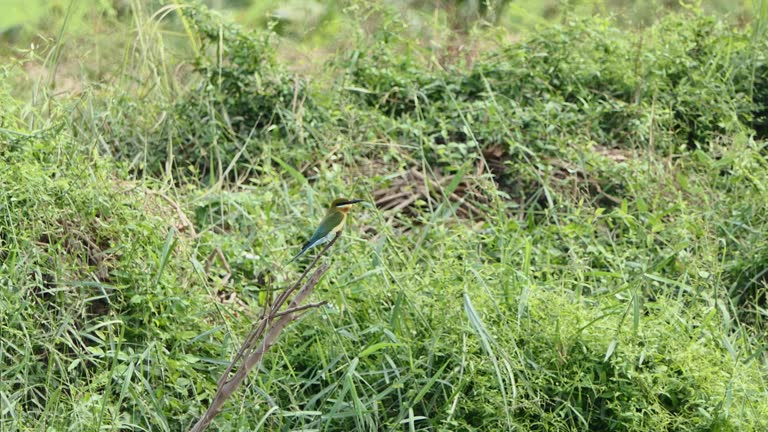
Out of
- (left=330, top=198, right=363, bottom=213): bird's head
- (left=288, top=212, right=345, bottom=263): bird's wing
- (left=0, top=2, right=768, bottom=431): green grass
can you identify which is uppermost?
(left=330, top=198, right=363, bottom=213): bird's head

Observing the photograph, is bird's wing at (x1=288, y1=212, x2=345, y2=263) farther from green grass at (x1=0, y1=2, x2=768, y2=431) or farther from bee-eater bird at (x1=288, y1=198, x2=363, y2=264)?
green grass at (x1=0, y1=2, x2=768, y2=431)

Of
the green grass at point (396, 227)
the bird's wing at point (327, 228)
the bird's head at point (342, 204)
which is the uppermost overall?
the bird's head at point (342, 204)

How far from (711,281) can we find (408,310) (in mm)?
1191

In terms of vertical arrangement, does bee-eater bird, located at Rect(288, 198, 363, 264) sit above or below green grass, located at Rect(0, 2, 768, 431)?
above

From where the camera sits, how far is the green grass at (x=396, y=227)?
3271mm

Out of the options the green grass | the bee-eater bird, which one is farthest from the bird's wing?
the green grass

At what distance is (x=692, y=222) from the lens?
4.18 meters

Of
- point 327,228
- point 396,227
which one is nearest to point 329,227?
point 327,228

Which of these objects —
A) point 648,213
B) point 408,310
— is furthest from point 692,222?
point 408,310

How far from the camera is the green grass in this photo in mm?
3271

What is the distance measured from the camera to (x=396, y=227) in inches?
181

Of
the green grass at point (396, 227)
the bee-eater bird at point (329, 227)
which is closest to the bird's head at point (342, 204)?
the bee-eater bird at point (329, 227)

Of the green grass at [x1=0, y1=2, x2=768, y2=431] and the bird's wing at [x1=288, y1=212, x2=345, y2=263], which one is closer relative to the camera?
the green grass at [x1=0, y1=2, x2=768, y2=431]

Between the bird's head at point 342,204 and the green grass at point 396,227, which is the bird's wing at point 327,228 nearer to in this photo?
the bird's head at point 342,204
